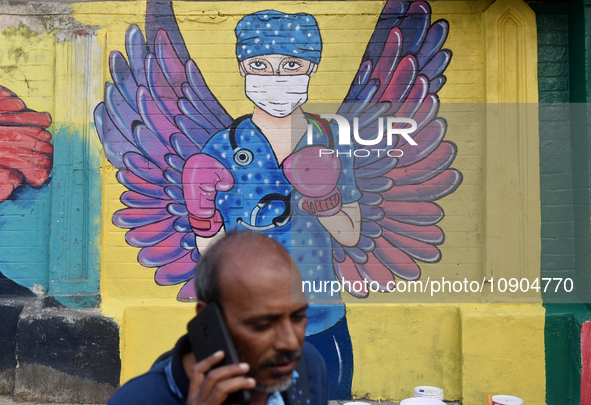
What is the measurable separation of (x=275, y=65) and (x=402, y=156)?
64.7 inches

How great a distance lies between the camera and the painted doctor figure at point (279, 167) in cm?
471

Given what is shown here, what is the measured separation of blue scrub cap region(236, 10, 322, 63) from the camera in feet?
15.7

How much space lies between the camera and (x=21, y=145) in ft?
15.6

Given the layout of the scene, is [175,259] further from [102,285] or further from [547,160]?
[547,160]

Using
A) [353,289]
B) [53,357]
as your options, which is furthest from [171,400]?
[53,357]

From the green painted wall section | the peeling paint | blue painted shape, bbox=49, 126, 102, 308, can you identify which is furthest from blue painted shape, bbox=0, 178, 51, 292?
the green painted wall section

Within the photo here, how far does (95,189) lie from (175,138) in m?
0.96

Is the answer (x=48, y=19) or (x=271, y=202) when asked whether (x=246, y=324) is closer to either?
(x=271, y=202)

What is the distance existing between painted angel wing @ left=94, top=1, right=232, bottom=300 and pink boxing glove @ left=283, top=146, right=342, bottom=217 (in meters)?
0.84

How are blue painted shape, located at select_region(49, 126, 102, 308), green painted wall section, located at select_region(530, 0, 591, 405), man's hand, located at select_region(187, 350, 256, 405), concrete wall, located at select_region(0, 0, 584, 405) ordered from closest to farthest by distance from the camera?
man's hand, located at select_region(187, 350, 256, 405) → green painted wall section, located at select_region(530, 0, 591, 405) → concrete wall, located at select_region(0, 0, 584, 405) → blue painted shape, located at select_region(49, 126, 102, 308)

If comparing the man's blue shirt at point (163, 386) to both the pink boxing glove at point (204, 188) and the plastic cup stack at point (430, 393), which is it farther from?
the pink boxing glove at point (204, 188)

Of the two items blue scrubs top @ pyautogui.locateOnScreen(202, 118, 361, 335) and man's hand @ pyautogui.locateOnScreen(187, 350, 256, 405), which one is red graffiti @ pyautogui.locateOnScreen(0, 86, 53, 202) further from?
man's hand @ pyautogui.locateOnScreen(187, 350, 256, 405)

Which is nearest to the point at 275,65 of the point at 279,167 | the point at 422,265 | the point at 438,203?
the point at 279,167

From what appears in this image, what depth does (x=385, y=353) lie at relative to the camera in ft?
14.7
